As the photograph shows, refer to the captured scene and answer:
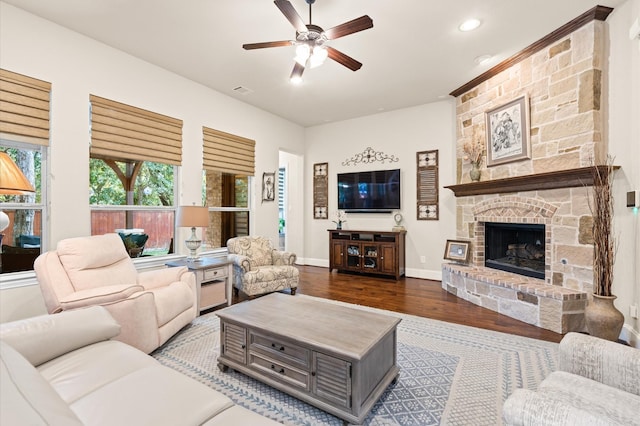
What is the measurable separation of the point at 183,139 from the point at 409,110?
3.73 m

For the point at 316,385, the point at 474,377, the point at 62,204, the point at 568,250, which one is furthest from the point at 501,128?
the point at 62,204

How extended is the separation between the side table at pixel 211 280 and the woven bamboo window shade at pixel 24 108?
178cm

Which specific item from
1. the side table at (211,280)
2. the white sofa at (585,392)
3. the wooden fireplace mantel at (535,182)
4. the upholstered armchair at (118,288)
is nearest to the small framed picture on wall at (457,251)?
the wooden fireplace mantel at (535,182)

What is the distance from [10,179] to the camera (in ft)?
6.63

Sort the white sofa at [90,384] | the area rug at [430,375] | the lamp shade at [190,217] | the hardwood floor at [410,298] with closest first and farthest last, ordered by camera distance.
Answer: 1. the white sofa at [90,384]
2. the area rug at [430,375]
3. the hardwood floor at [410,298]
4. the lamp shade at [190,217]

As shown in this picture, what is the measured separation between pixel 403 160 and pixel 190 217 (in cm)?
370

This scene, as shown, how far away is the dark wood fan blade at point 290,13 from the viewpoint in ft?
6.78

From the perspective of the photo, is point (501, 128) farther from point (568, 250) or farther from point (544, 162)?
point (568, 250)

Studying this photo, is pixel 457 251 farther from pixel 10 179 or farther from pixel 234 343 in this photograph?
pixel 10 179

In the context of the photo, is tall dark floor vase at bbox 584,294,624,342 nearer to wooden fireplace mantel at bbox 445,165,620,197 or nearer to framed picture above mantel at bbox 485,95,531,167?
wooden fireplace mantel at bbox 445,165,620,197

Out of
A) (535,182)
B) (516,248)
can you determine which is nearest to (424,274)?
(516,248)

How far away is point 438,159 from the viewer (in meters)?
5.14

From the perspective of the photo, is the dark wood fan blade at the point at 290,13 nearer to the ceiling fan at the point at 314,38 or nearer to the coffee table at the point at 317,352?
the ceiling fan at the point at 314,38

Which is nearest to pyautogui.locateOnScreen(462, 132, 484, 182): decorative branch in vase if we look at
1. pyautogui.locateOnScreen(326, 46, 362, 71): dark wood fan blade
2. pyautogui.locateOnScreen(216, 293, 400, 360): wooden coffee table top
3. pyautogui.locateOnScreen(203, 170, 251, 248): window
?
pyautogui.locateOnScreen(326, 46, 362, 71): dark wood fan blade
